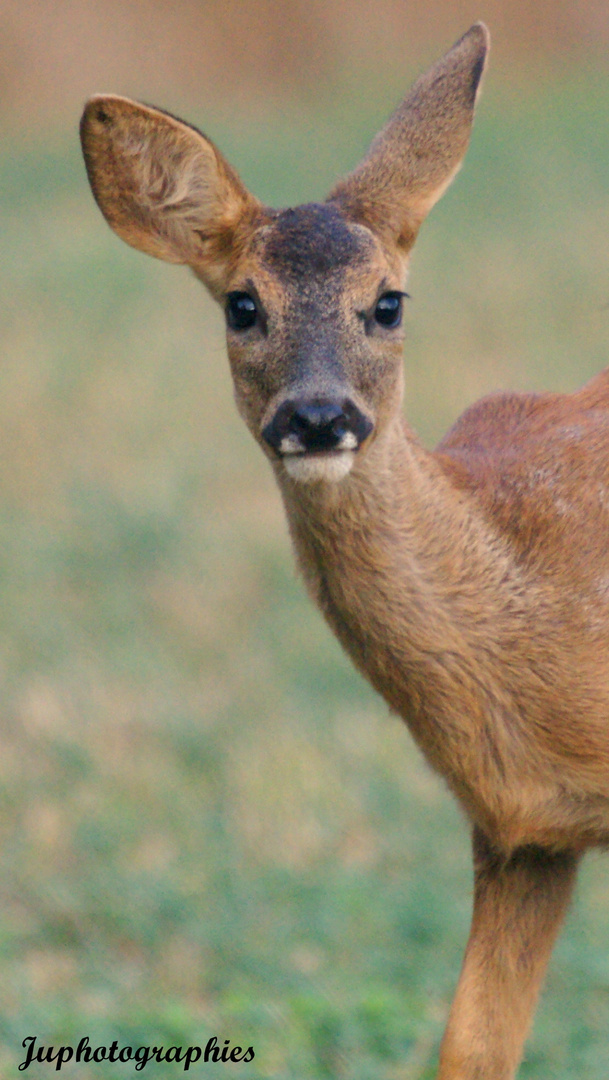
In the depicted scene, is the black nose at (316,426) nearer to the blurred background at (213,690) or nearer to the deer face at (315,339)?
→ the deer face at (315,339)

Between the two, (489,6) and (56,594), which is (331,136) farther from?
(56,594)

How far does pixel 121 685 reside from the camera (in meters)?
8.12

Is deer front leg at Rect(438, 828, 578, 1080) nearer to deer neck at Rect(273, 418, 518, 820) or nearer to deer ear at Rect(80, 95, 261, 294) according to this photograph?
deer neck at Rect(273, 418, 518, 820)

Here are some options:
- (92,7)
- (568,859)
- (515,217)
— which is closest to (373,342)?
(568,859)

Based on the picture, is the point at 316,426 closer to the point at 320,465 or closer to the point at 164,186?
the point at 320,465

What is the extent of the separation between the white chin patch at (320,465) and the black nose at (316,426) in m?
0.01

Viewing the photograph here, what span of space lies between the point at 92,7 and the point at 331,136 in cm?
645

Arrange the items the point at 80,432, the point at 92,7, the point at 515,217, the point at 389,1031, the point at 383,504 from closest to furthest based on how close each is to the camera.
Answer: the point at 383,504
the point at 389,1031
the point at 80,432
the point at 515,217
the point at 92,7

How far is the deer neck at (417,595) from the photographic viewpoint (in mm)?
4078

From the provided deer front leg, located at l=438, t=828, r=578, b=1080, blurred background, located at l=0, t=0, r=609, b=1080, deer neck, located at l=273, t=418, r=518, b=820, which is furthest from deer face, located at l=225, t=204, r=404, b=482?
blurred background, located at l=0, t=0, r=609, b=1080

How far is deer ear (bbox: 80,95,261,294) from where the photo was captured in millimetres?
4410

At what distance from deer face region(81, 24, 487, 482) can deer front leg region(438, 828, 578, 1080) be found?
3.45ft

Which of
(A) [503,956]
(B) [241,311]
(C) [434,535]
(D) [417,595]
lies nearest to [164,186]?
(B) [241,311]

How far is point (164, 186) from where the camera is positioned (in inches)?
180
